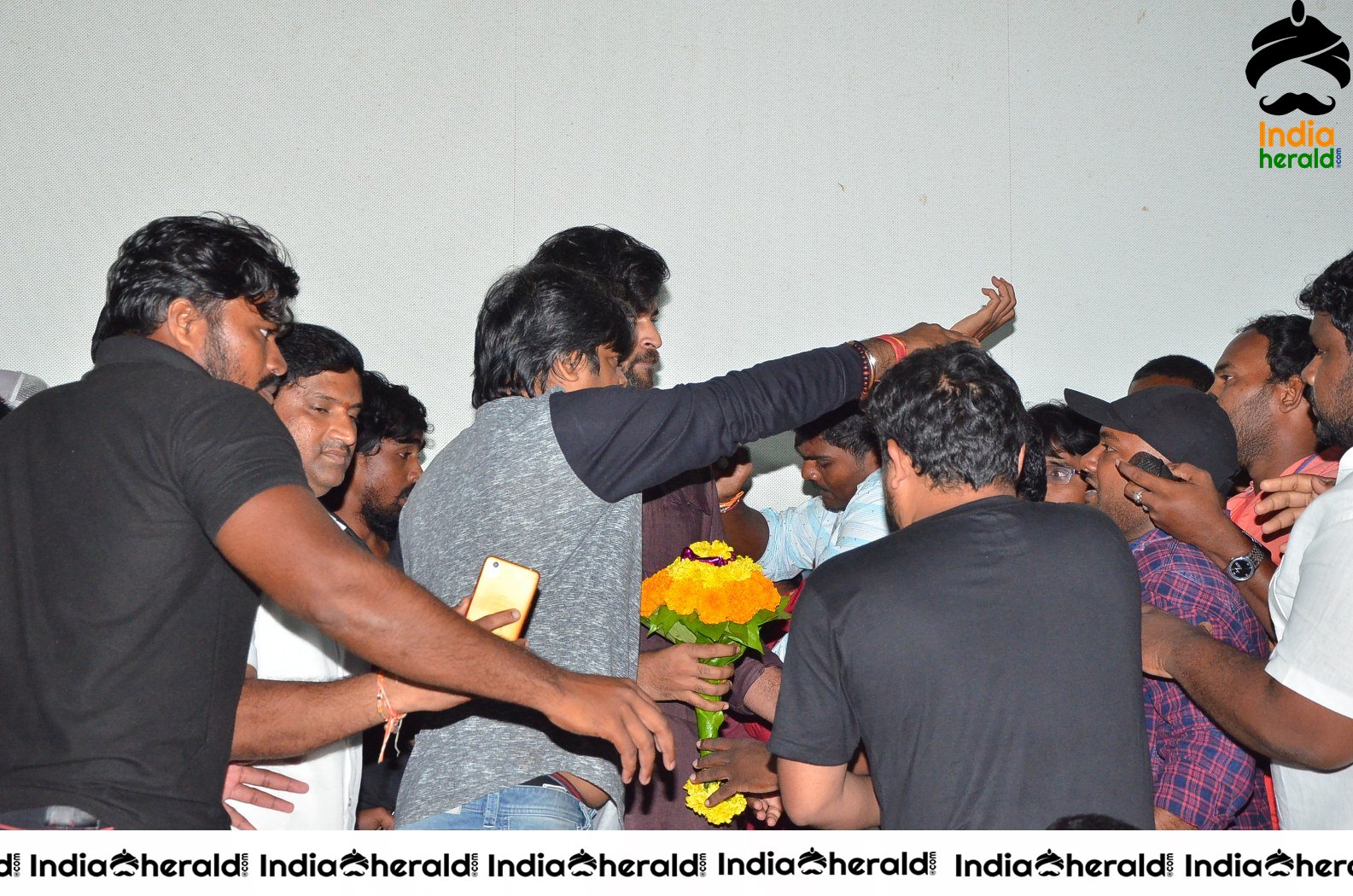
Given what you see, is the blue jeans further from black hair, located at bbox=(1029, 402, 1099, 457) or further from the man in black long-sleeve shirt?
black hair, located at bbox=(1029, 402, 1099, 457)

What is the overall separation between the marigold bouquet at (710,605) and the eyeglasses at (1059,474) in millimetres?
1327

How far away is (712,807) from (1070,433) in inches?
69.8

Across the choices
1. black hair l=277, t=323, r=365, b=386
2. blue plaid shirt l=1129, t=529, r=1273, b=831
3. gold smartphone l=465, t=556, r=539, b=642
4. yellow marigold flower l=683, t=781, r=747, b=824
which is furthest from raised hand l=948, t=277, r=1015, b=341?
black hair l=277, t=323, r=365, b=386

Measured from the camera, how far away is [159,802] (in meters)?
1.76

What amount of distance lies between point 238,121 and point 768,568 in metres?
2.70

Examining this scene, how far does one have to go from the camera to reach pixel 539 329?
2553 mm

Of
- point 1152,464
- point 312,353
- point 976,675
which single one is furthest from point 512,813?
point 1152,464

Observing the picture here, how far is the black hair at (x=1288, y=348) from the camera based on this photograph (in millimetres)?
A: 3498

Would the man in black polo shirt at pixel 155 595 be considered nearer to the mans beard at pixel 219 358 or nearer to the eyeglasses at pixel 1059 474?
the mans beard at pixel 219 358

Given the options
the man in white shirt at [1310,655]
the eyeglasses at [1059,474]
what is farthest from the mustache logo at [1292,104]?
the man in white shirt at [1310,655]

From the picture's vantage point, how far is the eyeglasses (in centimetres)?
352

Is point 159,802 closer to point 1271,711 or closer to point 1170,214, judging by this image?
point 1271,711

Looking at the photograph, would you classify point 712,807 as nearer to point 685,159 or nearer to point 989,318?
point 989,318
